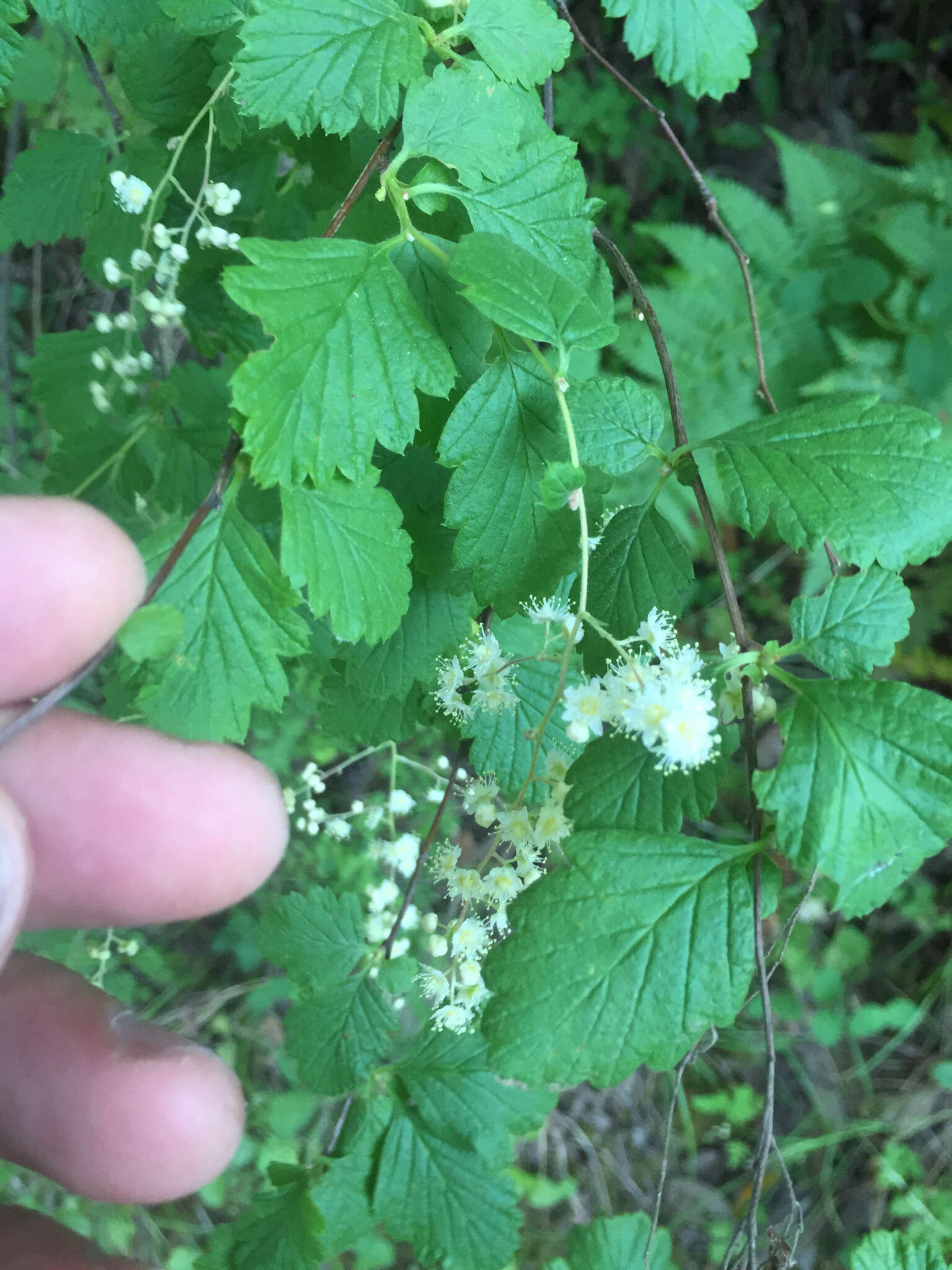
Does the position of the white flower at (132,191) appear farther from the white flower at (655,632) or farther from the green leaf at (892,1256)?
the green leaf at (892,1256)

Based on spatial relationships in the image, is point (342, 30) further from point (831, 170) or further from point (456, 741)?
point (831, 170)

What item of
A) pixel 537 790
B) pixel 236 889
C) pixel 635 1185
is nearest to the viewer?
pixel 537 790

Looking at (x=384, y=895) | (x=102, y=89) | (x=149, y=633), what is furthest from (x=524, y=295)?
(x=384, y=895)

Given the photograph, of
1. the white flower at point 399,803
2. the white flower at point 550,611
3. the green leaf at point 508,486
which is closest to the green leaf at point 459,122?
the green leaf at point 508,486

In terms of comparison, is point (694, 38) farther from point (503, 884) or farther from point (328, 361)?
point (503, 884)

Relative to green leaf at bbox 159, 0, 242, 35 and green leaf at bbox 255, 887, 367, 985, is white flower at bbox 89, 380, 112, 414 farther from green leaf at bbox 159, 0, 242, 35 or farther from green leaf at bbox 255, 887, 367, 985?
green leaf at bbox 255, 887, 367, 985

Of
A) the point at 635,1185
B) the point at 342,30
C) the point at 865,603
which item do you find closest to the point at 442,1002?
the point at 865,603
